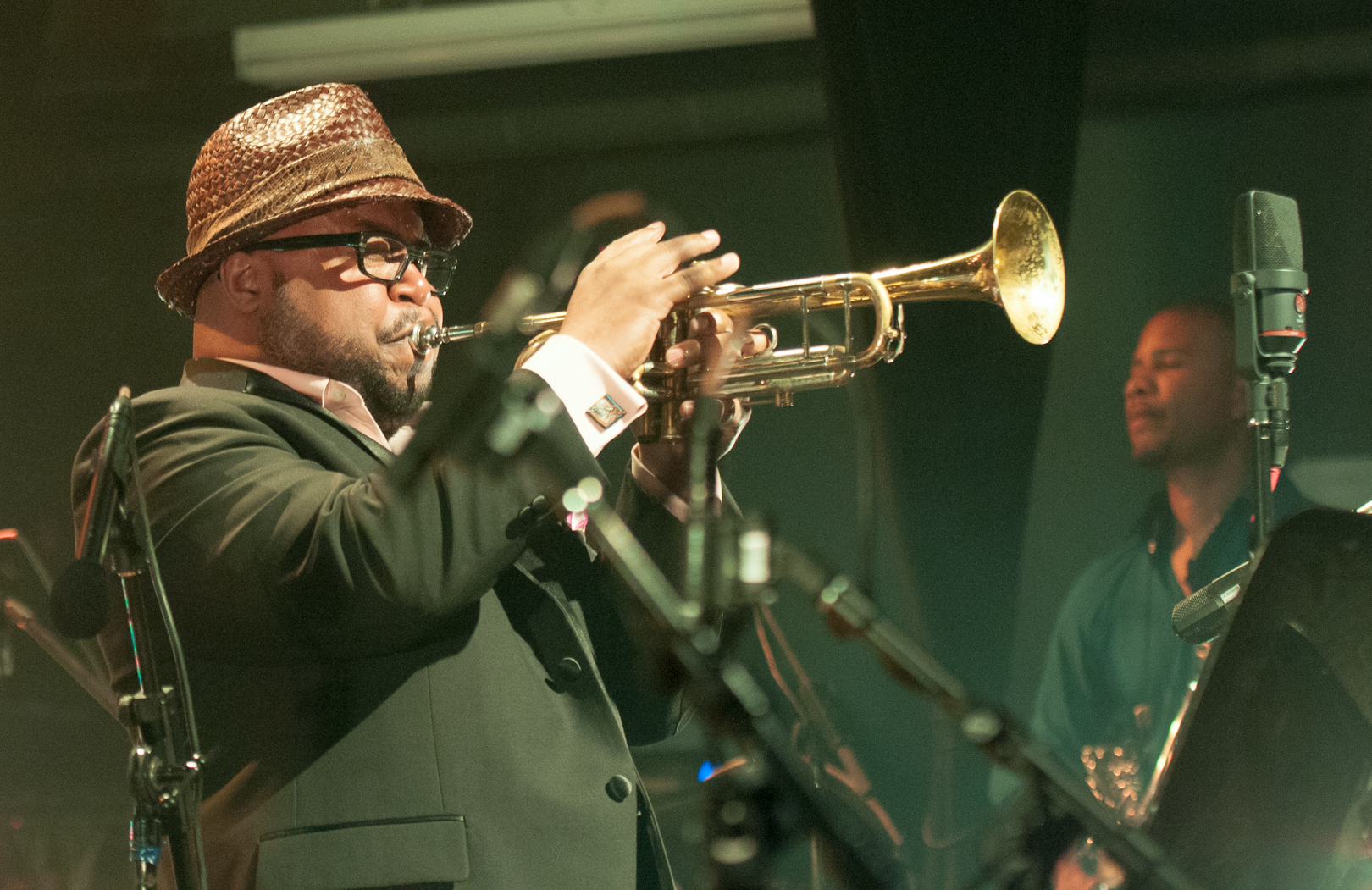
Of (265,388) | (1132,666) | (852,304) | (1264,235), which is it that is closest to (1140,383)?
(1132,666)

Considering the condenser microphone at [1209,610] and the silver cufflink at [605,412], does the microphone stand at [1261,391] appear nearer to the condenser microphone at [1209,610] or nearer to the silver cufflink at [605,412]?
the condenser microphone at [1209,610]

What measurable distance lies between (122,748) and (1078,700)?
276 cm

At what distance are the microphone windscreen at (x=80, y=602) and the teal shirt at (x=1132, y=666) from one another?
2.29m

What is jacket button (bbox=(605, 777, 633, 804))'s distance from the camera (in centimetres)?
168

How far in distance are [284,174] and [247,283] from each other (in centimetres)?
19

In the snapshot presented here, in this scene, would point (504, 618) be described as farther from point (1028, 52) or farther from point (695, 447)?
point (1028, 52)

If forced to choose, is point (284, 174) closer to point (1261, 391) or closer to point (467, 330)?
point (467, 330)

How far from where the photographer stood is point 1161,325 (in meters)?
3.50

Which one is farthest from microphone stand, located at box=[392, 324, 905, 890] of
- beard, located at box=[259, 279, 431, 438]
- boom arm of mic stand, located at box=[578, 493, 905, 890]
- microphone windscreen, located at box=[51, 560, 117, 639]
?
beard, located at box=[259, 279, 431, 438]

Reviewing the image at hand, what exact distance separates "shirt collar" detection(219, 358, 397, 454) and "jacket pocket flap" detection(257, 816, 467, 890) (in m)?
0.60

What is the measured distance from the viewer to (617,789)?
1684 millimetres

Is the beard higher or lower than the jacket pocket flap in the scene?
higher

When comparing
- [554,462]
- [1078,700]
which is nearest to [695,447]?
[554,462]

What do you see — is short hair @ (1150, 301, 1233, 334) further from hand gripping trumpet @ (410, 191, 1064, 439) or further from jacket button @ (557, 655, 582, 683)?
jacket button @ (557, 655, 582, 683)
